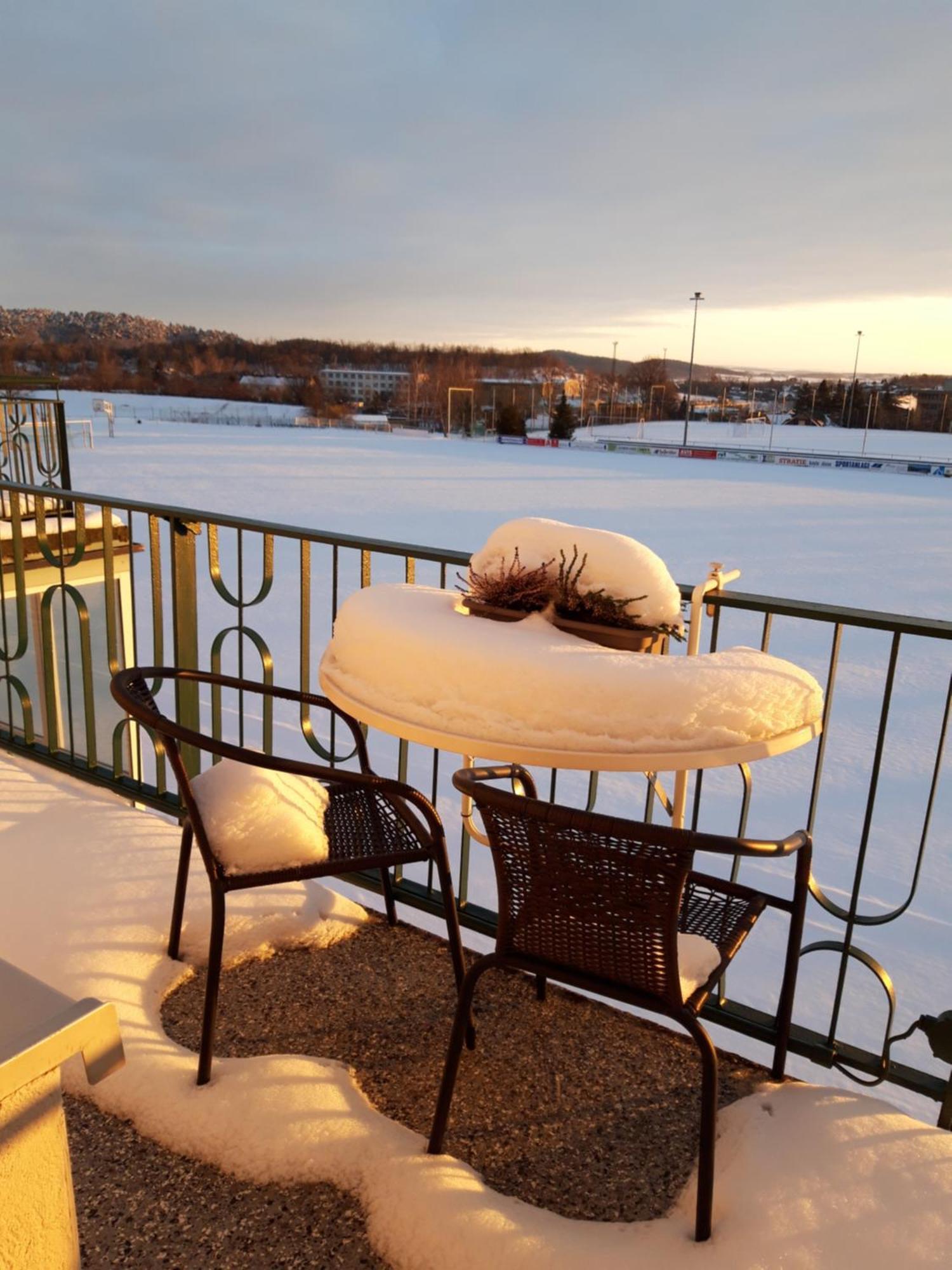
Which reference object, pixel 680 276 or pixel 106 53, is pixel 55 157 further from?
pixel 680 276

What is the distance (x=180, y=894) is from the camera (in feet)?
6.53

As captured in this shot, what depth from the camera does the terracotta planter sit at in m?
1.53

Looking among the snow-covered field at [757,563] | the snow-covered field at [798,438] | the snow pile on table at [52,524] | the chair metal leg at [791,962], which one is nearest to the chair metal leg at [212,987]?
the chair metal leg at [791,962]

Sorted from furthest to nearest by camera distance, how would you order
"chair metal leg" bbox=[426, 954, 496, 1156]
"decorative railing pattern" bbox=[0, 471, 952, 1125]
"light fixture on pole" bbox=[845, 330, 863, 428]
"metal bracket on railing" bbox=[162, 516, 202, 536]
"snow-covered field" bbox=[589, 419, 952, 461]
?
"light fixture on pole" bbox=[845, 330, 863, 428], "snow-covered field" bbox=[589, 419, 952, 461], "metal bracket on railing" bbox=[162, 516, 202, 536], "decorative railing pattern" bbox=[0, 471, 952, 1125], "chair metal leg" bbox=[426, 954, 496, 1156]

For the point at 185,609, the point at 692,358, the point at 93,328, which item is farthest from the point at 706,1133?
the point at 93,328

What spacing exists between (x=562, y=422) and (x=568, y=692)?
5949cm

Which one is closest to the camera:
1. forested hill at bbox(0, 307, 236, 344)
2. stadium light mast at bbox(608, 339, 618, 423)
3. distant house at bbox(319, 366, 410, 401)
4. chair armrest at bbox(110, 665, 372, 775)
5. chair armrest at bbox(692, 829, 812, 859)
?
chair armrest at bbox(692, 829, 812, 859)

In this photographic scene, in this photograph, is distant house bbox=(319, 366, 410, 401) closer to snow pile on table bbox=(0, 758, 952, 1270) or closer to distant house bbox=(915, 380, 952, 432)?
distant house bbox=(915, 380, 952, 432)

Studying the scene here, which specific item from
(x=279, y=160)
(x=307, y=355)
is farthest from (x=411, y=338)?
(x=279, y=160)

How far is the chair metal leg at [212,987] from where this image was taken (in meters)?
1.57

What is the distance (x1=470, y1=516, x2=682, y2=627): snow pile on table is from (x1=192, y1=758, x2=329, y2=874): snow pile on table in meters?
0.62

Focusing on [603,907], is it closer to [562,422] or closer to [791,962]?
[791,962]

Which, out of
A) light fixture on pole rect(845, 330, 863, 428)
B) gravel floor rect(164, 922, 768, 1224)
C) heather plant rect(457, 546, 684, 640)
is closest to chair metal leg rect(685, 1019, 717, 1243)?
gravel floor rect(164, 922, 768, 1224)

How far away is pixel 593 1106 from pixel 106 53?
11114mm
